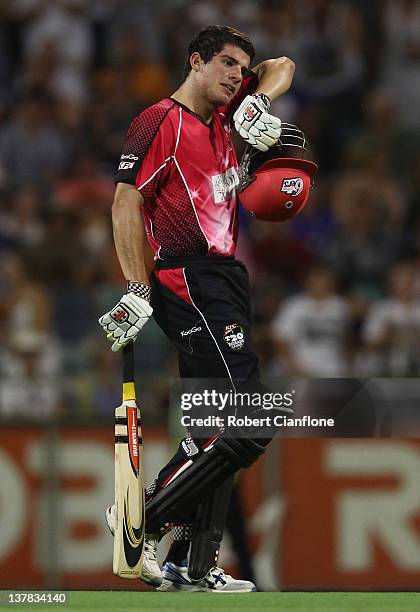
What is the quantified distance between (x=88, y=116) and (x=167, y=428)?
174 inches

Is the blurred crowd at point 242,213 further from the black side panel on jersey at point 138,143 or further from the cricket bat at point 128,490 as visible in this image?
the black side panel on jersey at point 138,143

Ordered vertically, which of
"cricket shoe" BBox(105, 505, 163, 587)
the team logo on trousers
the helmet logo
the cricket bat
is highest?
the helmet logo

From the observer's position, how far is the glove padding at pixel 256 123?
5.73 meters

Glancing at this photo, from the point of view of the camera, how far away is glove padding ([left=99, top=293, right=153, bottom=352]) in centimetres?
571

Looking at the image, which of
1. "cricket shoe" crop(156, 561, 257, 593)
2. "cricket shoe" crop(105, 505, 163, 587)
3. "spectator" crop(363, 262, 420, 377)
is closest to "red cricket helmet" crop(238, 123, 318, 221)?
"cricket shoe" crop(105, 505, 163, 587)

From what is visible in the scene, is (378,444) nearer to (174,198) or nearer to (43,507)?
(43,507)

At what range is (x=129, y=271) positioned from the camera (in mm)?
5816

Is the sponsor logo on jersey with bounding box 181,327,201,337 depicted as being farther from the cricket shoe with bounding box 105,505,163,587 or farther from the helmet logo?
the cricket shoe with bounding box 105,505,163,587

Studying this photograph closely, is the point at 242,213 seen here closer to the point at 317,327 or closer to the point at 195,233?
the point at 317,327

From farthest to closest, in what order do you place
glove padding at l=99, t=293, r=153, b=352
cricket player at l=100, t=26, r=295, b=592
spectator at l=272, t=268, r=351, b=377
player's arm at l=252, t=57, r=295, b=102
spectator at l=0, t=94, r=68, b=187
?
spectator at l=0, t=94, r=68, b=187 → spectator at l=272, t=268, r=351, b=377 → player's arm at l=252, t=57, r=295, b=102 → cricket player at l=100, t=26, r=295, b=592 → glove padding at l=99, t=293, r=153, b=352

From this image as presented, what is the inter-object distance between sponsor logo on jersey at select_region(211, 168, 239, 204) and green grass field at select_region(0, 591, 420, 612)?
1.65 metres

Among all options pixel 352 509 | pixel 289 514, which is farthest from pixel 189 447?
pixel 352 509

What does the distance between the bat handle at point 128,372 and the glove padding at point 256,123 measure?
0.98 metres

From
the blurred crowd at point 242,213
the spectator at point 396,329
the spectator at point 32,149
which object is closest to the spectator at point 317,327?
the blurred crowd at point 242,213
